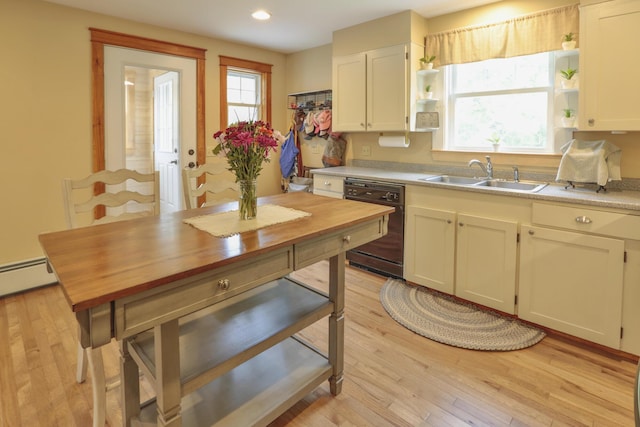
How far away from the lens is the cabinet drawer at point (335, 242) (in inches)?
58.7

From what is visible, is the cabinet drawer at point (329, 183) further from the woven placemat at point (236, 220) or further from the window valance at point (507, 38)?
the woven placemat at point (236, 220)

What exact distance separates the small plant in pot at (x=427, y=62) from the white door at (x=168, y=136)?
246 centimetres

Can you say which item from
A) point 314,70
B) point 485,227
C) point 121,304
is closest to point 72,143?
point 314,70

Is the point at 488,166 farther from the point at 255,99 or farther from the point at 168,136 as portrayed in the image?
the point at 168,136

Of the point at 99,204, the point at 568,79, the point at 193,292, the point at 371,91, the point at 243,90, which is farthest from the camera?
the point at 243,90

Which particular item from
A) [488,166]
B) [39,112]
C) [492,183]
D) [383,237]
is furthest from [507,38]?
[39,112]

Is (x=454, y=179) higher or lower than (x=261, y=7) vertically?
lower

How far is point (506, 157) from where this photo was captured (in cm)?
302

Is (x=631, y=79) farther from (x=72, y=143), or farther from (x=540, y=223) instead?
(x=72, y=143)

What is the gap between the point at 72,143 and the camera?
3264 mm

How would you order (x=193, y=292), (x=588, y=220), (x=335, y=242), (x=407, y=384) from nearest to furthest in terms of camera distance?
1. (x=193, y=292)
2. (x=335, y=242)
3. (x=407, y=384)
4. (x=588, y=220)

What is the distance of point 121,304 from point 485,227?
2.32 meters

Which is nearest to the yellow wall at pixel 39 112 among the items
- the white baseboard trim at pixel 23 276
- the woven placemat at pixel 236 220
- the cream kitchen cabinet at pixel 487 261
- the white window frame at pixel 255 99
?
the white baseboard trim at pixel 23 276

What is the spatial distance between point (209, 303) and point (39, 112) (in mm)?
2922
